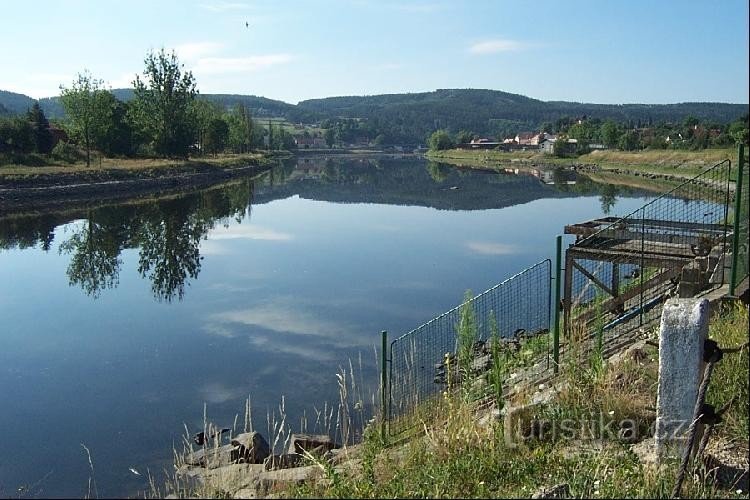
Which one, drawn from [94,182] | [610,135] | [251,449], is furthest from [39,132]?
[610,135]

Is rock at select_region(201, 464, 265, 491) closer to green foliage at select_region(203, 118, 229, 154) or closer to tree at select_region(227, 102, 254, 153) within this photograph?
green foliage at select_region(203, 118, 229, 154)

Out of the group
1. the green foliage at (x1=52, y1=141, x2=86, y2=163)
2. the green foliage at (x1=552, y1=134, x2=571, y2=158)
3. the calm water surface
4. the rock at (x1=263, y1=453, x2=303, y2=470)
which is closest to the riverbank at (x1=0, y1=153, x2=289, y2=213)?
the green foliage at (x1=52, y1=141, x2=86, y2=163)

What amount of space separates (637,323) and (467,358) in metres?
3.05

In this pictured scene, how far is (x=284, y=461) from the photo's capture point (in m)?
9.14

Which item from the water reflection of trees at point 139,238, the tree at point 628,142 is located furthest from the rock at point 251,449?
the tree at point 628,142

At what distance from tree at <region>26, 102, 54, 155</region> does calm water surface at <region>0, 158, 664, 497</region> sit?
56.3ft

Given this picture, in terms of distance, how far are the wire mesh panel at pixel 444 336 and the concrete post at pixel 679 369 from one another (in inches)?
140

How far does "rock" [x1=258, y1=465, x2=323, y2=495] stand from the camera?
6665 mm

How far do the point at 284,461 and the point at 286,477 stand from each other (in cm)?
201

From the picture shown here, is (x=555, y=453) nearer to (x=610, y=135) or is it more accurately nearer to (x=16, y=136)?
(x=16, y=136)

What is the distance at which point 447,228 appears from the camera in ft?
126

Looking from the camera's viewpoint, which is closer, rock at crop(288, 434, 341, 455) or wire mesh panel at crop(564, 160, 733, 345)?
rock at crop(288, 434, 341, 455)

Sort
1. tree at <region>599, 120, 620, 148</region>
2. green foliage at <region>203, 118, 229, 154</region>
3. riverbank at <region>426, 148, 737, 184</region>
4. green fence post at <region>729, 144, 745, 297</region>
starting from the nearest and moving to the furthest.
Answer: green fence post at <region>729, 144, 745, 297</region> → riverbank at <region>426, 148, 737, 184</region> → green foliage at <region>203, 118, 229, 154</region> → tree at <region>599, 120, 620, 148</region>

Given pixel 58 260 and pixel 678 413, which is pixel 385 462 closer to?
pixel 678 413
